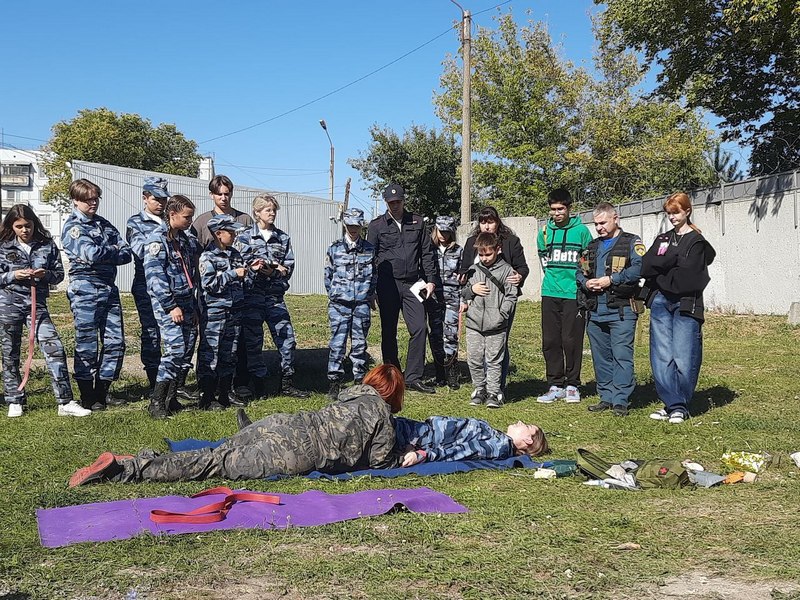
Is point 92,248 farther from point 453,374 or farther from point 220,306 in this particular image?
point 453,374

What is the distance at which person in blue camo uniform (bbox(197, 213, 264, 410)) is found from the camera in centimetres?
806

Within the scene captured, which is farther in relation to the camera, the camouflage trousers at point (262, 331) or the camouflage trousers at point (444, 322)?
the camouflage trousers at point (444, 322)

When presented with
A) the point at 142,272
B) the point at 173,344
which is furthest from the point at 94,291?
the point at 173,344

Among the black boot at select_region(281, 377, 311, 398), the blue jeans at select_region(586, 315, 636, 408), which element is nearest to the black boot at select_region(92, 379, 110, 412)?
the black boot at select_region(281, 377, 311, 398)

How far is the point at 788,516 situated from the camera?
4824 mm

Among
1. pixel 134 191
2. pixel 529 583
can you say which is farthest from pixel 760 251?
pixel 134 191

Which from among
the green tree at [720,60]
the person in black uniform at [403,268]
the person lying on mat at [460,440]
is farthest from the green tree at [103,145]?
the person lying on mat at [460,440]

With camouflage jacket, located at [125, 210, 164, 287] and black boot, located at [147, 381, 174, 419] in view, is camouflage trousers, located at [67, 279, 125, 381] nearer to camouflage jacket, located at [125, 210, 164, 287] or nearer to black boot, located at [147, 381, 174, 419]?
camouflage jacket, located at [125, 210, 164, 287]

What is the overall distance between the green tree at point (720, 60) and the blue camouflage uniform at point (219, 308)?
13.7 meters

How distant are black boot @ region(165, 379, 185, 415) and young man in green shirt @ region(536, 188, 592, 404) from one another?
384cm

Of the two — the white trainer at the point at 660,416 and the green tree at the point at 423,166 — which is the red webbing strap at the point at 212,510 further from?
the green tree at the point at 423,166

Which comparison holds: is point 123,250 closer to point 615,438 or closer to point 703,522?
point 615,438

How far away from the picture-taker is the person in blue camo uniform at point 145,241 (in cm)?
782

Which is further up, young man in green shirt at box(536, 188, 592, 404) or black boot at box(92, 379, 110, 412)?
young man in green shirt at box(536, 188, 592, 404)
